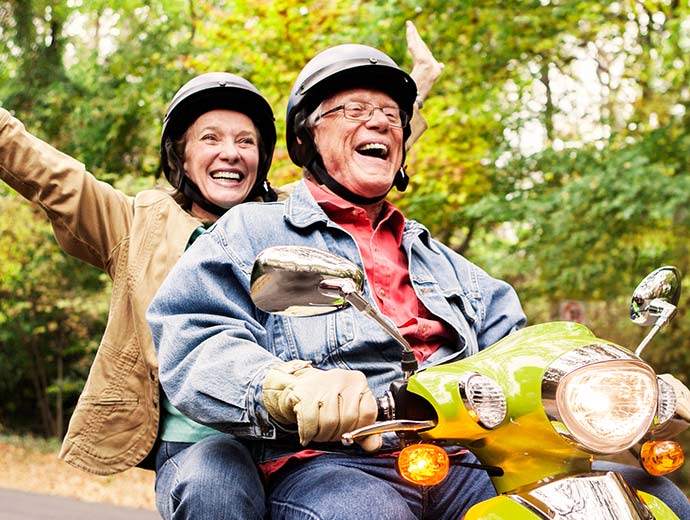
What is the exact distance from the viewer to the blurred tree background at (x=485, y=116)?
952 centimetres

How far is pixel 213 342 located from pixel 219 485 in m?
0.32

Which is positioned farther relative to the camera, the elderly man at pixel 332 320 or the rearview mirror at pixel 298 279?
the elderly man at pixel 332 320

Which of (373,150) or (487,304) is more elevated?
(373,150)

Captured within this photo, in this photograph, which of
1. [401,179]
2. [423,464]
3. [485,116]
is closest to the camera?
[423,464]

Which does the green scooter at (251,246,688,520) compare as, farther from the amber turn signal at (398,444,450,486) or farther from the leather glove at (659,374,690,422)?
the leather glove at (659,374,690,422)

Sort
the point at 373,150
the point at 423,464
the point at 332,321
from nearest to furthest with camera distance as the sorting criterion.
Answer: the point at 423,464, the point at 332,321, the point at 373,150

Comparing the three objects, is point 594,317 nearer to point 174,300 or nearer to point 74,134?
point 74,134

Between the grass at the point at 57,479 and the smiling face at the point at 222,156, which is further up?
the smiling face at the point at 222,156

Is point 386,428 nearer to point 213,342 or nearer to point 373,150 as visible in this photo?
point 213,342

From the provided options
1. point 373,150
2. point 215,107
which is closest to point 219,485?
point 373,150

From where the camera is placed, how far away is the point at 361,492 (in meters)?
2.07

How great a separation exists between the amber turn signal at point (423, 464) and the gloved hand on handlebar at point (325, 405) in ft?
0.22

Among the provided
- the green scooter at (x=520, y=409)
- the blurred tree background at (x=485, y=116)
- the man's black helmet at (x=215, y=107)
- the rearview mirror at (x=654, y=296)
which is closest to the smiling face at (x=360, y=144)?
the rearview mirror at (x=654, y=296)

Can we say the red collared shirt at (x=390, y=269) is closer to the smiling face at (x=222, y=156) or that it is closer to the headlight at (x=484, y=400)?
the headlight at (x=484, y=400)
